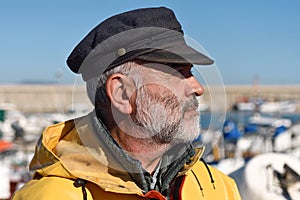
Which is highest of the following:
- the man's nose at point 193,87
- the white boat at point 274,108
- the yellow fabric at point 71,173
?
the man's nose at point 193,87

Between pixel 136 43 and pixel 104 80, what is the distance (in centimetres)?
15

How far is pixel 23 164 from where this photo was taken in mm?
9094

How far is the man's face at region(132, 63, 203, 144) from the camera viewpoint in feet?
5.77

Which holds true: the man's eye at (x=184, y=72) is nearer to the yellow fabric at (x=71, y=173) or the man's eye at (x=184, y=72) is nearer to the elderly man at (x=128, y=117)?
the elderly man at (x=128, y=117)

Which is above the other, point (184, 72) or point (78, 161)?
point (184, 72)

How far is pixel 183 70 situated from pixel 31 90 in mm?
51526

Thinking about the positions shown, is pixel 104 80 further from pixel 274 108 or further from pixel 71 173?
pixel 274 108

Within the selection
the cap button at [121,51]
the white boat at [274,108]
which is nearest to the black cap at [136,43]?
the cap button at [121,51]

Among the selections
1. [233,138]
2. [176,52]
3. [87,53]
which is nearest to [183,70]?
[176,52]

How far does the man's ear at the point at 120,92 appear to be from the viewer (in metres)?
1.78

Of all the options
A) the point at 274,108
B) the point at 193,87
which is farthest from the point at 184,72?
the point at 274,108

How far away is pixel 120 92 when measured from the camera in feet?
5.87

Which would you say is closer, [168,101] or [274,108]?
[168,101]

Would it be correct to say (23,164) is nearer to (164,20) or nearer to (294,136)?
(294,136)
